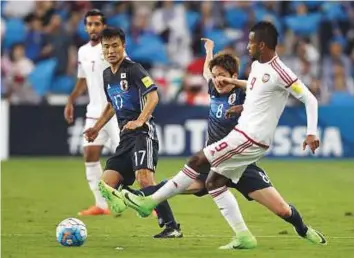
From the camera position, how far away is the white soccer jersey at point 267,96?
9922 millimetres

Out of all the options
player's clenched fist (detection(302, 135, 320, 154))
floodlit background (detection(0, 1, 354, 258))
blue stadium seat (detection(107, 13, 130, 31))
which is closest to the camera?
player's clenched fist (detection(302, 135, 320, 154))

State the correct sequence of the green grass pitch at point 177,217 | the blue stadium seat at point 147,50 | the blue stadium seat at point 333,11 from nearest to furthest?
1. the green grass pitch at point 177,217
2. the blue stadium seat at point 147,50
3. the blue stadium seat at point 333,11

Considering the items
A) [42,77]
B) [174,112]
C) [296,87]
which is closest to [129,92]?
[296,87]

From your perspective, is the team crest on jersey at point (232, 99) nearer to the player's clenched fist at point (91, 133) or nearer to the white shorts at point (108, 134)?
the player's clenched fist at point (91, 133)

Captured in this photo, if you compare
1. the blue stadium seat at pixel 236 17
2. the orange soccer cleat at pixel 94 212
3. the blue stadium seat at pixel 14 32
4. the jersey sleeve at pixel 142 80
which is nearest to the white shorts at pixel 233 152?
the jersey sleeve at pixel 142 80

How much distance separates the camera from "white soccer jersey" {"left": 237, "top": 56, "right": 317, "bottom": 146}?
9.92m

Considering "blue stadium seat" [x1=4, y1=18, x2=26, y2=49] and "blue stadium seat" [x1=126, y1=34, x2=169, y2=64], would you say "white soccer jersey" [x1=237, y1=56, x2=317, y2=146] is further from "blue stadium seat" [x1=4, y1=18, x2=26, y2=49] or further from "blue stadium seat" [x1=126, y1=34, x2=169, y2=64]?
"blue stadium seat" [x1=4, y1=18, x2=26, y2=49]

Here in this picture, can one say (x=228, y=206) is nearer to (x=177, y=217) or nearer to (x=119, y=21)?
(x=177, y=217)

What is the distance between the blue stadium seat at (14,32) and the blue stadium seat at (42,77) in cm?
134

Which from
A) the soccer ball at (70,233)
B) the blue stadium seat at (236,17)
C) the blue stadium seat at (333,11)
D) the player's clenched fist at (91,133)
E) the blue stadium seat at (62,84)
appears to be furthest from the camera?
the blue stadium seat at (236,17)

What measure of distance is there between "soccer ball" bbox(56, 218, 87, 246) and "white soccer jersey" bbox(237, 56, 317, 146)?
6.13 ft

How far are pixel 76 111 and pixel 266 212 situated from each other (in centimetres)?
871

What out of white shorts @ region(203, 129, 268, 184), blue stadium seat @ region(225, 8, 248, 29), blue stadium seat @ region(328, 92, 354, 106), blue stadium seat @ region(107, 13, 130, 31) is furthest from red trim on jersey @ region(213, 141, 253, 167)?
blue stadium seat @ region(225, 8, 248, 29)

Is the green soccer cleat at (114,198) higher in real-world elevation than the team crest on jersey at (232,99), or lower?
lower
